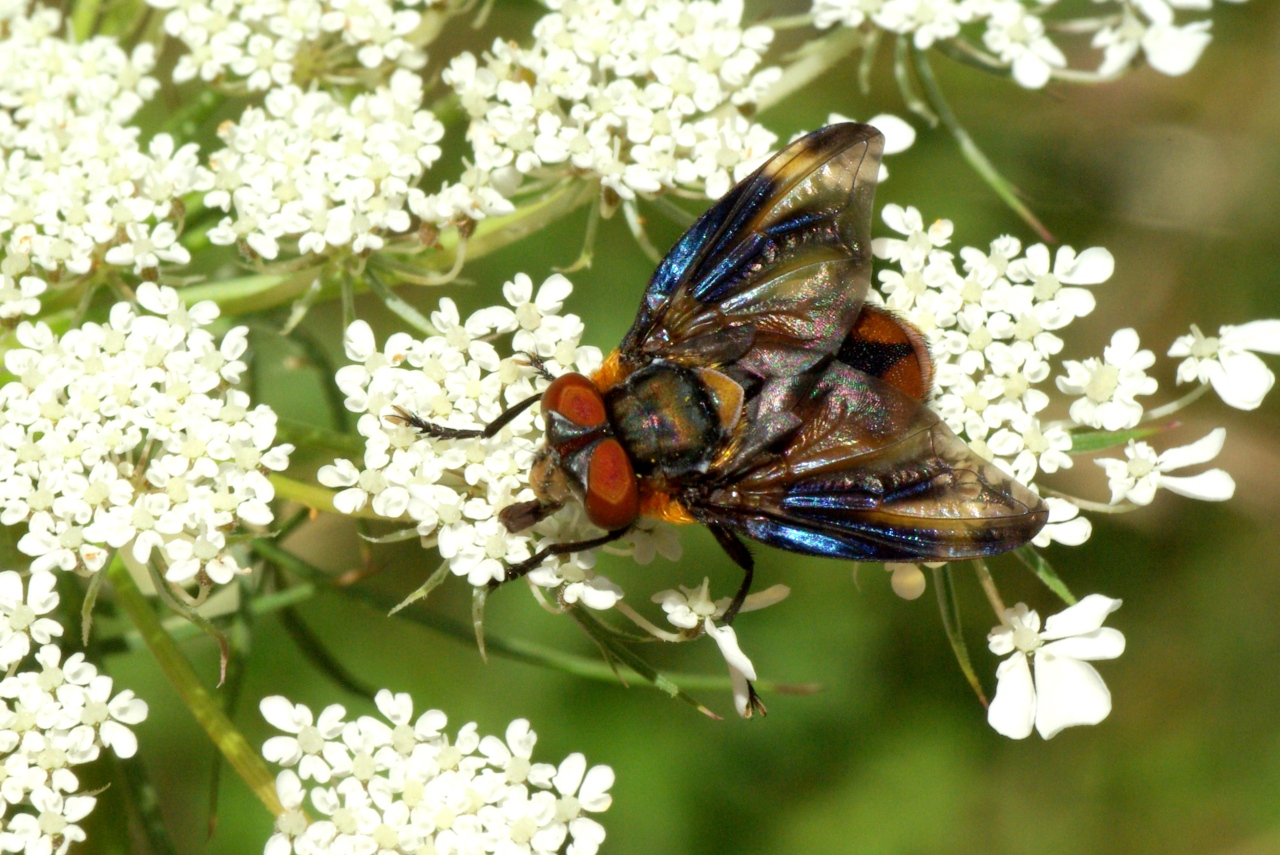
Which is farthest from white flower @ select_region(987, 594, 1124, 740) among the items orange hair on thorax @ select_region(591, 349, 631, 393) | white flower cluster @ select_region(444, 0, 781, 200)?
white flower cluster @ select_region(444, 0, 781, 200)

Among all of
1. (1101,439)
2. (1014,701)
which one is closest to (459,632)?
(1014,701)

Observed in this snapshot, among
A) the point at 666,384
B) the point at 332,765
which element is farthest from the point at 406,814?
the point at 666,384

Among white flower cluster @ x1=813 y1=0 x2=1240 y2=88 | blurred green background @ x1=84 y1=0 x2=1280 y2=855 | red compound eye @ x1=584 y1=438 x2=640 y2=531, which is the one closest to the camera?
red compound eye @ x1=584 y1=438 x2=640 y2=531

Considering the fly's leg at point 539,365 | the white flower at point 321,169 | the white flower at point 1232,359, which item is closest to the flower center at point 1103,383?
the white flower at point 1232,359

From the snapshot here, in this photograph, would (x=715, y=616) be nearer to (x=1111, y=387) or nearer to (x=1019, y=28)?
(x=1111, y=387)

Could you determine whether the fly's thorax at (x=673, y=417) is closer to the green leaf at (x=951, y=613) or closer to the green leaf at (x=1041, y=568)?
the green leaf at (x=951, y=613)

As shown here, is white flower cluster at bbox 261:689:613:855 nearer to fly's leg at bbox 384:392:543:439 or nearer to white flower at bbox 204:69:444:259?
fly's leg at bbox 384:392:543:439
